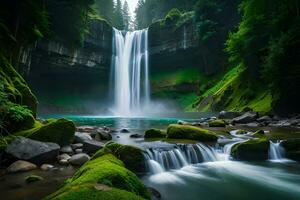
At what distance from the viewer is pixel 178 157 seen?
33.4 feet

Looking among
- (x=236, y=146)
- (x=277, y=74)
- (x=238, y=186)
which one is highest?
(x=277, y=74)

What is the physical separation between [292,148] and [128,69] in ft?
147

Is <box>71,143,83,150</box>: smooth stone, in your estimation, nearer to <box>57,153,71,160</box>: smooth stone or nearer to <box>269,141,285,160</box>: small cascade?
<box>57,153,71,160</box>: smooth stone

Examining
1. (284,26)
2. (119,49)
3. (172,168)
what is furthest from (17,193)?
(119,49)

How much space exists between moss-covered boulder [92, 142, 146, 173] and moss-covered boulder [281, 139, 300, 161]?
615 centimetres

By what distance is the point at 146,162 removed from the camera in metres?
8.98

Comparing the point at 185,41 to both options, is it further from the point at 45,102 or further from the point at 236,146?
the point at 236,146

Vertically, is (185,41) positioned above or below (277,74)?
above

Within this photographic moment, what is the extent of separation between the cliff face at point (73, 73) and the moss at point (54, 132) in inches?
1413

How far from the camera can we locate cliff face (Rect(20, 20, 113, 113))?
153 ft

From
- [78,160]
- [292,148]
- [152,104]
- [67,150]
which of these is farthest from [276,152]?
[152,104]

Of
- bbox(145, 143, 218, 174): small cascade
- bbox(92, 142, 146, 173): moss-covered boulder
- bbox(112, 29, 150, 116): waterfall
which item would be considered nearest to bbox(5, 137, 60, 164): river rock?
bbox(92, 142, 146, 173): moss-covered boulder

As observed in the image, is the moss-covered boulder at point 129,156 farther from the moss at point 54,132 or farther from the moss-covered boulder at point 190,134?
the moss-covered boulder at point 190,134

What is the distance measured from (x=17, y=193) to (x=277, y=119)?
1970 centimetres
